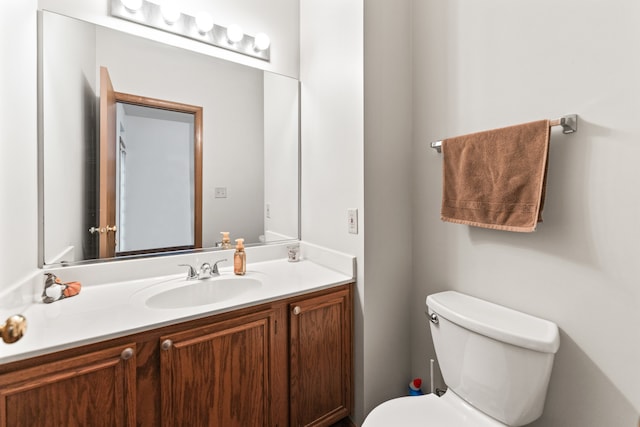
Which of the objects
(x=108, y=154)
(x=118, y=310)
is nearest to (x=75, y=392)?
(x=118, y=310)

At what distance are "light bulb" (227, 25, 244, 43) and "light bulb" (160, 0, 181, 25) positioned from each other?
0.26 m

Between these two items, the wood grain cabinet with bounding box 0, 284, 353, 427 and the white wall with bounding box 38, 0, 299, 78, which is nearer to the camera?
the wood grain cabinet with bounding box 0, 284, 353, 427

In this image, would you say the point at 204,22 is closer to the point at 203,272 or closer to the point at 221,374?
the point at 203,272

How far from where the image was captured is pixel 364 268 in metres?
1.39

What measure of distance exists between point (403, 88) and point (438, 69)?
18 centimetres

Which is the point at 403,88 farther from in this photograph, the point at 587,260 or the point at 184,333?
the point at 184,333

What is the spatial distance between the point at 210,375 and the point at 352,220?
86 cm

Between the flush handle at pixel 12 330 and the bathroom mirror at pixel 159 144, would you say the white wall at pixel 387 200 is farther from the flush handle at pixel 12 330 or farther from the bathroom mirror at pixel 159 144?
the flush handle at pixel 12 330

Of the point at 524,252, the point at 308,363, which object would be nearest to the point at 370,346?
the point at 308,363

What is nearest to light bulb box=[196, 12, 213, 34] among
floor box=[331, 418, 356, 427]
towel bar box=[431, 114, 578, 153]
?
towel bar box=[431, 114, 578, 153]

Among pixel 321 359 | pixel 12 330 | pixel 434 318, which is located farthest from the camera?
pixel 321 359

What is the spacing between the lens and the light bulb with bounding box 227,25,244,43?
162 cm

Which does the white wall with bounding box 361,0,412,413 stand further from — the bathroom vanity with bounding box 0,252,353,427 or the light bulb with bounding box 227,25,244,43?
the light bulb with bounding box 227,25,244,43

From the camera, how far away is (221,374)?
1074 mm
